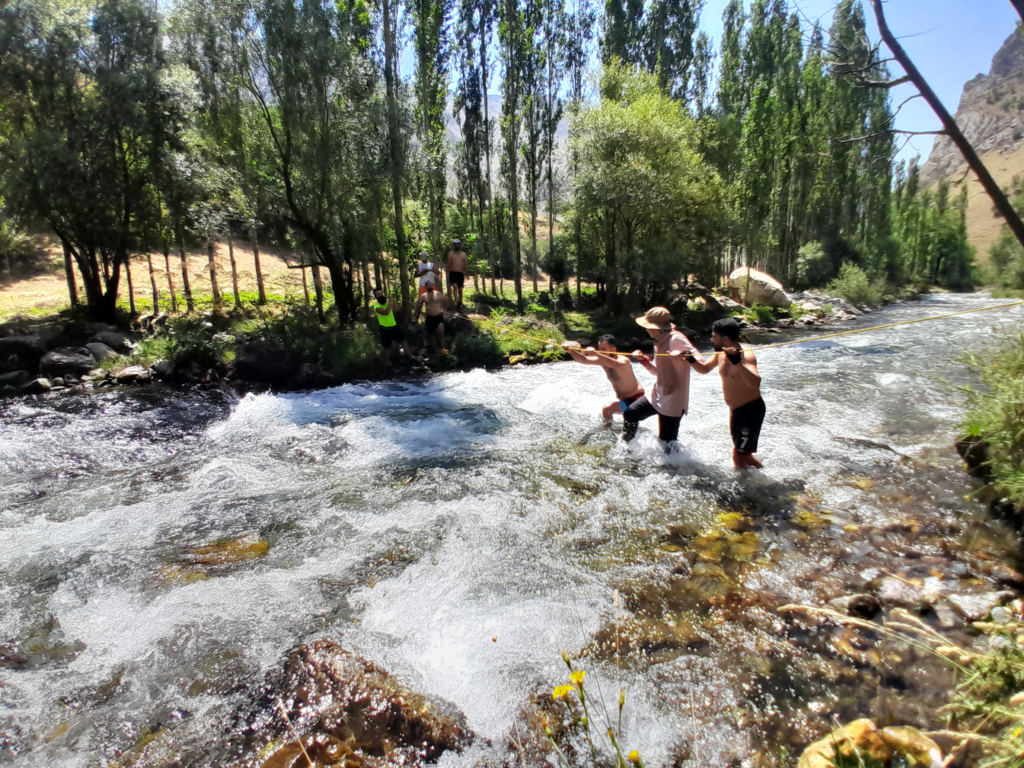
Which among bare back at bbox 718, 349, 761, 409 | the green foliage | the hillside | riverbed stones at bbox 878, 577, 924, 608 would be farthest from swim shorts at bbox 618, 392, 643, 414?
the hillside

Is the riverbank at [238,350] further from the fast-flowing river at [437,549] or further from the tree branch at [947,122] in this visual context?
the tree branch at [947,122]

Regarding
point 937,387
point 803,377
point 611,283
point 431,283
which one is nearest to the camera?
point 937,387

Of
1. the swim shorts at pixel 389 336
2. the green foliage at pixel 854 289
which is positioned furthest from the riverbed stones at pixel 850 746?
the green foliage at pixel 854 289

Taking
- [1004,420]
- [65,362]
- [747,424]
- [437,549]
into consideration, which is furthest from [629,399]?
[65,362]

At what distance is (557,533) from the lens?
5.76 m

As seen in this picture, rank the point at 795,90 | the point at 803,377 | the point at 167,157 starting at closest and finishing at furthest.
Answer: the point at 803,377
the point at 167,157
the point at 795,90

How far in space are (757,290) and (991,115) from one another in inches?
5389

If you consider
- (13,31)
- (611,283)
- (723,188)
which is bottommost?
(611,283)

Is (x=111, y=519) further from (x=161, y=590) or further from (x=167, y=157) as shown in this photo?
(x=167, y=157)

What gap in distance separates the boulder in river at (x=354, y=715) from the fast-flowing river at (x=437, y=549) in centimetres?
17

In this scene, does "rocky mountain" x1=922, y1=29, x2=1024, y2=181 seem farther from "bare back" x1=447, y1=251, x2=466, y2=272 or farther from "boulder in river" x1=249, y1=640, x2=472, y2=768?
"boulder in river" x1=249, y1=640, x2=472, y2=768

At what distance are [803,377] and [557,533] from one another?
1035cm

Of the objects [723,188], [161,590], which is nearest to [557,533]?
[161,590]

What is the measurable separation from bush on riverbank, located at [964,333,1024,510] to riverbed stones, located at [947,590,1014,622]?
111 cm
